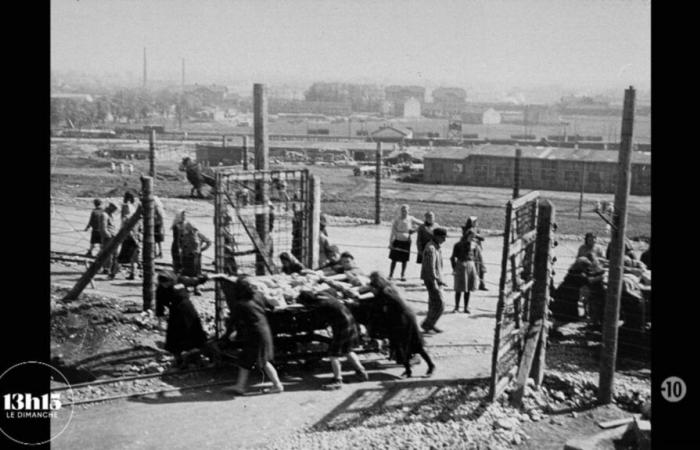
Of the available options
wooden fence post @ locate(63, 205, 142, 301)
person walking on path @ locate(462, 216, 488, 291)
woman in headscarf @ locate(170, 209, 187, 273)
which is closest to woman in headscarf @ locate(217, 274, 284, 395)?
wooden fence post @ locate(63, 205, 142, 301)

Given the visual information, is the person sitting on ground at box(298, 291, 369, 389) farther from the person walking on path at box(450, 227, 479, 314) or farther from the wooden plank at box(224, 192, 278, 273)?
the person walking on path at box(450, 227, 479, 314)

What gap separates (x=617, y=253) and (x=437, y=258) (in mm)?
3096

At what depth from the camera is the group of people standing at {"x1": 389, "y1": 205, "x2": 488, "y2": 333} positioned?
11.6 meters

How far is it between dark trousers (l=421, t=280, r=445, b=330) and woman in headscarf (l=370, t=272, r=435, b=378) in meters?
1.85

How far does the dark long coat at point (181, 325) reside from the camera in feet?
32.8

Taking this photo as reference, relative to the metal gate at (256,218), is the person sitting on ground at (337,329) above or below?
below

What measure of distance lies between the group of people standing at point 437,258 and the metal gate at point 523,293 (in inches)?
69.6

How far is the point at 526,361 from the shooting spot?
9.48 meters

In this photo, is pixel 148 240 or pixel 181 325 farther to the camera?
pixel 148 240

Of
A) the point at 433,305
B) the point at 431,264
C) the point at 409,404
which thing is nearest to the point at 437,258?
the point at 431,264

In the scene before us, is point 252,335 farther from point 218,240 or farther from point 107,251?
point 107,251

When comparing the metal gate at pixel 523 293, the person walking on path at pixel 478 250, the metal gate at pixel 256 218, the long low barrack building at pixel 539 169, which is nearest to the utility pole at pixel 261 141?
the metal gate at pixel 256 218

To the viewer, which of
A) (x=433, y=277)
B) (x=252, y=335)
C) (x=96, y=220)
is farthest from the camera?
(x=96, y=220)

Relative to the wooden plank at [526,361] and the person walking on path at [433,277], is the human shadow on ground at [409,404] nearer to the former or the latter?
the wooden plank at [526,361]
